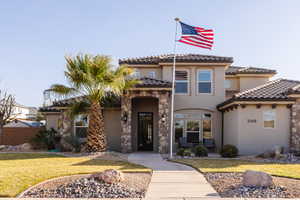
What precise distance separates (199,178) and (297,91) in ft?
29.9

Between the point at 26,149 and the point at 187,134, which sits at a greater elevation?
the point at 187,134

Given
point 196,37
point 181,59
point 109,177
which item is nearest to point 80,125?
point 181,59

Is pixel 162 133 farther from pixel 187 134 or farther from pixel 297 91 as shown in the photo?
pixel 297 91

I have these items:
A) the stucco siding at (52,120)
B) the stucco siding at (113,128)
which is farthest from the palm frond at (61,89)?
the stucco siding at (52,120)

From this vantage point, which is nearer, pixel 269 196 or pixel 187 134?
pixel 269 196

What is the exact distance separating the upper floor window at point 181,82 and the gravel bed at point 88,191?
11496 mm

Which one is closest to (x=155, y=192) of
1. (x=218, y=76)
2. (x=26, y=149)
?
(x=218, y=76)

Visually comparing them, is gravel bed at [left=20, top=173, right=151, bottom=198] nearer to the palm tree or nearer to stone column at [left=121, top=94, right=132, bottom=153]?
the palm tree

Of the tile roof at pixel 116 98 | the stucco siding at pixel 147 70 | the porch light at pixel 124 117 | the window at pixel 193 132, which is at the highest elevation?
the stucco siding at pixel 147 70

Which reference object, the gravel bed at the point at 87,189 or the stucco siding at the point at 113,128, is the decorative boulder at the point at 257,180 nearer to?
the gravel bed at the point at 87,189

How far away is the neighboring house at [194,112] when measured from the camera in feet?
49.4

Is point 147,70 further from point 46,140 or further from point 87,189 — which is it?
point 87,189

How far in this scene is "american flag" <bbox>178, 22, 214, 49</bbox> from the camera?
45.4ft

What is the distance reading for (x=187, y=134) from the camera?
1780 cm
